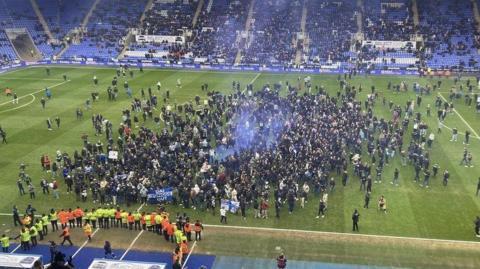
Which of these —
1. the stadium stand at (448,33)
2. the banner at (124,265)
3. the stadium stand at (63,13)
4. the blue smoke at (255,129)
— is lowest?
the banner at (124,265)

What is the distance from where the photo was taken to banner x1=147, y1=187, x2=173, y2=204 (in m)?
26.3

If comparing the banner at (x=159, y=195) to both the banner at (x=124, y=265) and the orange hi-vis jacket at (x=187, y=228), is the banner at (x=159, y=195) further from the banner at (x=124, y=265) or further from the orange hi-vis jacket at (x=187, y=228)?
the banner at (x=124, y=265)

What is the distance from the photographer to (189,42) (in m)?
74.4

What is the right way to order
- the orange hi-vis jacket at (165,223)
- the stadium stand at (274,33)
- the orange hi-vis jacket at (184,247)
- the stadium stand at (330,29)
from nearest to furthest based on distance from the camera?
the orange hi-vis jacket at (184,247), the orange hi-vis jacket at (165,223), the stadium stand at (330,29), the stadium stand at (274,33)

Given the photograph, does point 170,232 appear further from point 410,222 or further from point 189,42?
point 189,42

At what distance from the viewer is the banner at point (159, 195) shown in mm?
26312

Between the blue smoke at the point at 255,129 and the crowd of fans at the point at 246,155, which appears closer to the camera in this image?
the crowd of fans at the point at 246,155

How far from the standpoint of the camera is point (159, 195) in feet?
86.3

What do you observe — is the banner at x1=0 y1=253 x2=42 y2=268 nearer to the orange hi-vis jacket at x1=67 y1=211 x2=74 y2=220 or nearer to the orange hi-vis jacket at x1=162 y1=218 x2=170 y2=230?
the orange hi-vis jacket at x1=67 y1=211 x2=74 y2=220

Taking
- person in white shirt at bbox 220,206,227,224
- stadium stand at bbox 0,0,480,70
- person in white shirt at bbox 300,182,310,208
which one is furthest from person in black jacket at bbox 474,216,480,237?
stadium stand at bbox 0,0,480,70

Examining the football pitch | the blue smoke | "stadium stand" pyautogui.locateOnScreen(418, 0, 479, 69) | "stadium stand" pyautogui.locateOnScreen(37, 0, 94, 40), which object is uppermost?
"stadium stand" pyautogui.locateOnScreen(37, 0, 94, 40)

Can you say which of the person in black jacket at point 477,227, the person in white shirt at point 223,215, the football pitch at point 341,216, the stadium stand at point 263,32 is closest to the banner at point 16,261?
the football pitch at point 341,216

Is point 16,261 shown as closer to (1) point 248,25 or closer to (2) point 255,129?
(2) point 255,129

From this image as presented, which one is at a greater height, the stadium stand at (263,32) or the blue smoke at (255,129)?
the stadium stand at (263,32)
